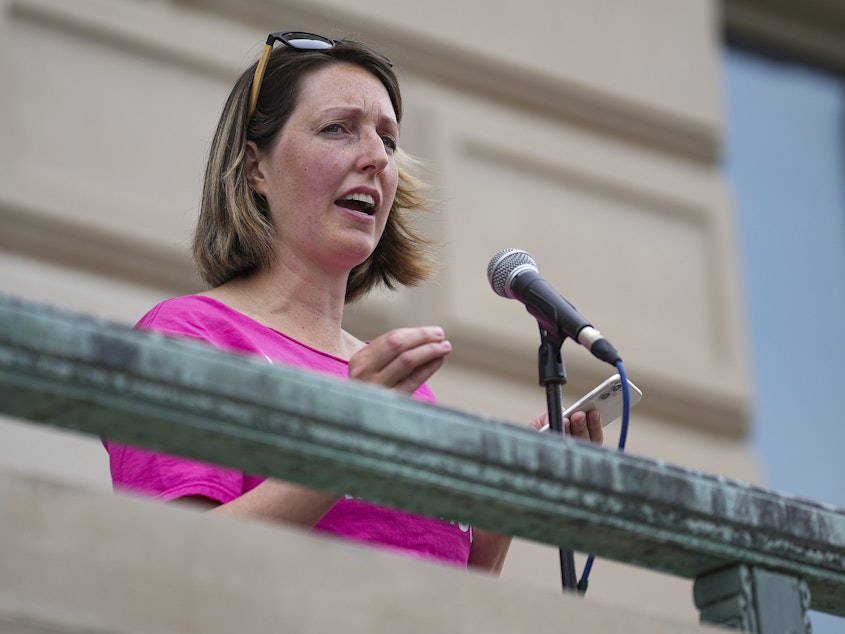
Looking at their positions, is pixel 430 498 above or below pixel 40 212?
below

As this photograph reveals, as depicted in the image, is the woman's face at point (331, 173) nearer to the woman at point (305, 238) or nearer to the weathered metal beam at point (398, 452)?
the woman at point (305, 238)

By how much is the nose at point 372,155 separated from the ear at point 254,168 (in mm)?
179

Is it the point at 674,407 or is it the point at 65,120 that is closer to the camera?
the point at 65,120

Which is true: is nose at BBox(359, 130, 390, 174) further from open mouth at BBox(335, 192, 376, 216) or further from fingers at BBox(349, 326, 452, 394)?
fingers at BBox(349, 326, 452, 394)

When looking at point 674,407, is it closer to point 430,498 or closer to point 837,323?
point 837,323

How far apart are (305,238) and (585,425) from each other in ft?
1.75

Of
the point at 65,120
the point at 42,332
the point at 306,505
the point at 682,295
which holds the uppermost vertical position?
the point at 65,120

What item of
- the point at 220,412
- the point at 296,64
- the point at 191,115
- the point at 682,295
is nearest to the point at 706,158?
the point at 682,295

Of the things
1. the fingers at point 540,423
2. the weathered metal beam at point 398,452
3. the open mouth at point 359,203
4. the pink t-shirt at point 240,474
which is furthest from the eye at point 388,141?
the weathered metal beam at point 398,452

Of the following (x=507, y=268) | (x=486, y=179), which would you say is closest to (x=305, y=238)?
(x=507, y=268)

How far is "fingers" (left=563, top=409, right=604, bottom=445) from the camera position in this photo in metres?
2.26

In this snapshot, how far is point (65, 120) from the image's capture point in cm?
437

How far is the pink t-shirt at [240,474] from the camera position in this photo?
2066mm

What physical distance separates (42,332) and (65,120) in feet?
10.0
